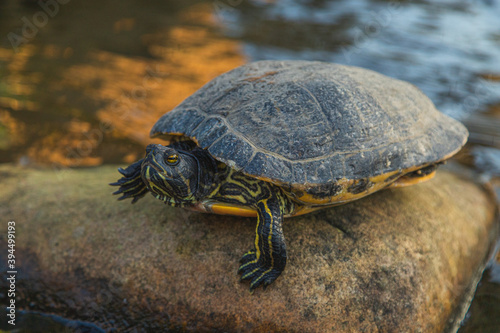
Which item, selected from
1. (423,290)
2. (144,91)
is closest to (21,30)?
(144,91)

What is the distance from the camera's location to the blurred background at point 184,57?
19.0 ft

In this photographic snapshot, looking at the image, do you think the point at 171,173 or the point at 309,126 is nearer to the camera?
the point at 171,173

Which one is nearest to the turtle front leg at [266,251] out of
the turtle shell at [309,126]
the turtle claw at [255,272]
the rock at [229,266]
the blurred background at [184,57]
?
the turtle claw at [255,272]

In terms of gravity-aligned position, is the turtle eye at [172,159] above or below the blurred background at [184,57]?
above

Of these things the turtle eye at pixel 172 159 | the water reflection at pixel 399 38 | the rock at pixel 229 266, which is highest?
the turtle eye at pixel 172 159

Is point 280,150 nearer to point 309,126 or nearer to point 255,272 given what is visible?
point 309,126

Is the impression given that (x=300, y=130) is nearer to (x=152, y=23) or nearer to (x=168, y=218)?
(x=168, y=218)

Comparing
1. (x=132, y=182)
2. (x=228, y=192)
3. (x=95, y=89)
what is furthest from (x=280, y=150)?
(x=95, y=89)

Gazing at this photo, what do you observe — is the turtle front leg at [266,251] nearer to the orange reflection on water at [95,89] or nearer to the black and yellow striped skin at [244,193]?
the black and yellow striped skin at [244,193]

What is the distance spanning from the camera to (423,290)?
3.06 m

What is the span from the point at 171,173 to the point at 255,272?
3.06ft

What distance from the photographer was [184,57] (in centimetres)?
956

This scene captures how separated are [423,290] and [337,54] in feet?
27.1

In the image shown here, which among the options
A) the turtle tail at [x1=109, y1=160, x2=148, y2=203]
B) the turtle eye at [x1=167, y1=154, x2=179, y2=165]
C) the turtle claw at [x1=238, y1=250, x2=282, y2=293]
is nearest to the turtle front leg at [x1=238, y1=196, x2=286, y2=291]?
the turtle claw at [x1=238, y1=250, x2=282, y2=293]
